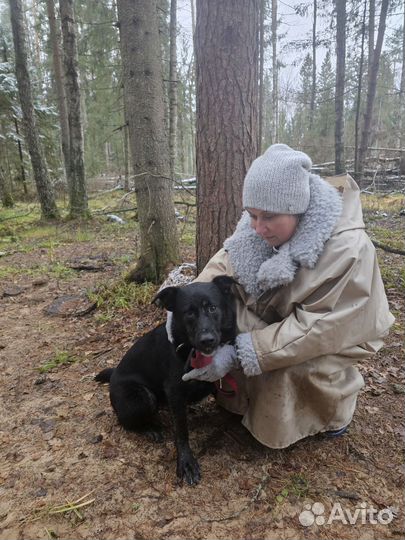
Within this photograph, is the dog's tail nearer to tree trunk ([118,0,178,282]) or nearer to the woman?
the woman

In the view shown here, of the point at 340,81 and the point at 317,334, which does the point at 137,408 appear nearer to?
the point at 317,334

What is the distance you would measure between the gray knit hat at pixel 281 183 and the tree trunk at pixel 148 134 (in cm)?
290

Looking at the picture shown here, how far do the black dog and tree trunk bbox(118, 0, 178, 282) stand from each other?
272 cm

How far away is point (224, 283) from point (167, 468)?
1.50m

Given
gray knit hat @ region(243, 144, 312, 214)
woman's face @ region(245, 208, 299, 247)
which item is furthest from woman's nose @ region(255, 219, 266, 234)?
gray knit hat @ region(243, 144, 312, 214)

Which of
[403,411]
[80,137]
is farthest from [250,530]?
[80,137]

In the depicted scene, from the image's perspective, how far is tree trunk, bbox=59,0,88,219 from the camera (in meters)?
11.2

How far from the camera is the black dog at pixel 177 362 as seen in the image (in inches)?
104

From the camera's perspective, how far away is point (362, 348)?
2504 millimetres

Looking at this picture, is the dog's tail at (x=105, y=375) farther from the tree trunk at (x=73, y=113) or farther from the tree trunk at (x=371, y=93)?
the tree trunk at (x=371, y=93)

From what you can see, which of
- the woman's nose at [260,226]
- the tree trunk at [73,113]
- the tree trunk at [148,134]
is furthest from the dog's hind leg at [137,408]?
the tree trunk at [73,113]

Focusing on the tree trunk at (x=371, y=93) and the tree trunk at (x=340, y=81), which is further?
the tree trunk at (x=340, y=81)

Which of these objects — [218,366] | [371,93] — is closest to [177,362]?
[218,366]

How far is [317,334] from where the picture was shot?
89.6 inches
